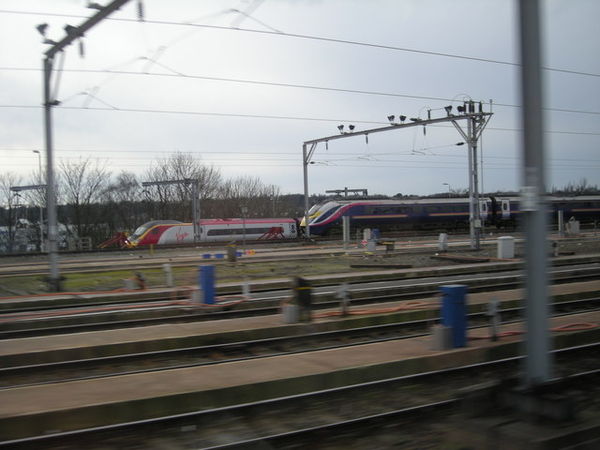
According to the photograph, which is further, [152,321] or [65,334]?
[152,321]

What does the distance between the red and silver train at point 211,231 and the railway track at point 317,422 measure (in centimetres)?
3571

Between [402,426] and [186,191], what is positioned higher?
[186,191]

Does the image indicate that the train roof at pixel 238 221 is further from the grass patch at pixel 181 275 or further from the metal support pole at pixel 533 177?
the metal support pole at pixel 533 177

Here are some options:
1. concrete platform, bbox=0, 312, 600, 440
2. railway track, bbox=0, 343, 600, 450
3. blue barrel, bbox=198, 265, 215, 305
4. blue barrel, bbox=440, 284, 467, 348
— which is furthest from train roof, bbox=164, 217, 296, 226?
railway track, bbox=0, 343, 600, 450

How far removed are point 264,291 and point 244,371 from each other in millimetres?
9077

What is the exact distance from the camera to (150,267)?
2367 cm

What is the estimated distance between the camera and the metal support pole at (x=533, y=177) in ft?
15.5

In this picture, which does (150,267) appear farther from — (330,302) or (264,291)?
(330,302)

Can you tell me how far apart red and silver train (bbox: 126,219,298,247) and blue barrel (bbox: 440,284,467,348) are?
34.2 metres

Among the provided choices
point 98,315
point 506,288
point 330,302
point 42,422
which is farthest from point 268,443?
point 506,288

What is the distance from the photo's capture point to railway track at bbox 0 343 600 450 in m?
5.05

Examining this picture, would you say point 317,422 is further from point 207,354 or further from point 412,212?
point 412,212

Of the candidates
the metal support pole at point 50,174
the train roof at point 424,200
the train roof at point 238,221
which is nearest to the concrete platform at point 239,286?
the metal support pole at point 50,174

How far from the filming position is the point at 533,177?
4773 millimetres
